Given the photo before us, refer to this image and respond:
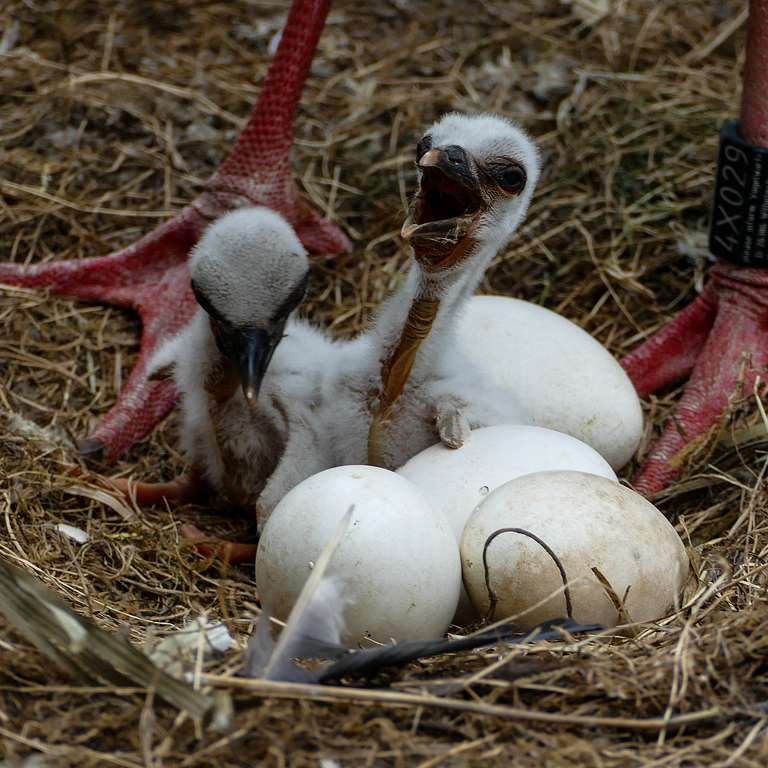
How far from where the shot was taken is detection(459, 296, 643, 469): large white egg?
9.00ft

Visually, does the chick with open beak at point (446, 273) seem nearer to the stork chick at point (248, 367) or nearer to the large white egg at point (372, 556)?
the stork chick at point (248, 367)

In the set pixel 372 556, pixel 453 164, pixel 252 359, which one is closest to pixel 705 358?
pixel 453 164

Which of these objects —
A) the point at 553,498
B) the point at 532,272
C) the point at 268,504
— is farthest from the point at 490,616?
the point at 532,272

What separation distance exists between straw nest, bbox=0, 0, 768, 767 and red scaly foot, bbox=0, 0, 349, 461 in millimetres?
88

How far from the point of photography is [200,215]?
3367 mm

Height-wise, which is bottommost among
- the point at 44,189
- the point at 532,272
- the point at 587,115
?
the point at 44,189

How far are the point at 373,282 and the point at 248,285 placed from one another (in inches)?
43.1

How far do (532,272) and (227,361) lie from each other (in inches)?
49.0

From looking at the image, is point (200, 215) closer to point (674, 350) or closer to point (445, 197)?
point (445, 197)

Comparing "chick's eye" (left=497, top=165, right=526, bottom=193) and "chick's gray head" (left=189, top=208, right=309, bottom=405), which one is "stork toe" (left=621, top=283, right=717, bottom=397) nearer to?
"chick's eye" (left=497, top=165, right=526, bottom=193)

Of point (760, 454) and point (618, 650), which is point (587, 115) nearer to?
point (760, 454)

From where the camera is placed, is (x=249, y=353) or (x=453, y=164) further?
(x=249, y=353)

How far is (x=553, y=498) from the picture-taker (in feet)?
7.23

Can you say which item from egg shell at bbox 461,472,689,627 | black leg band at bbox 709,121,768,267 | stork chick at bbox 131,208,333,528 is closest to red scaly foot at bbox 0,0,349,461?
stork chick at bbox 131,208,333,528
